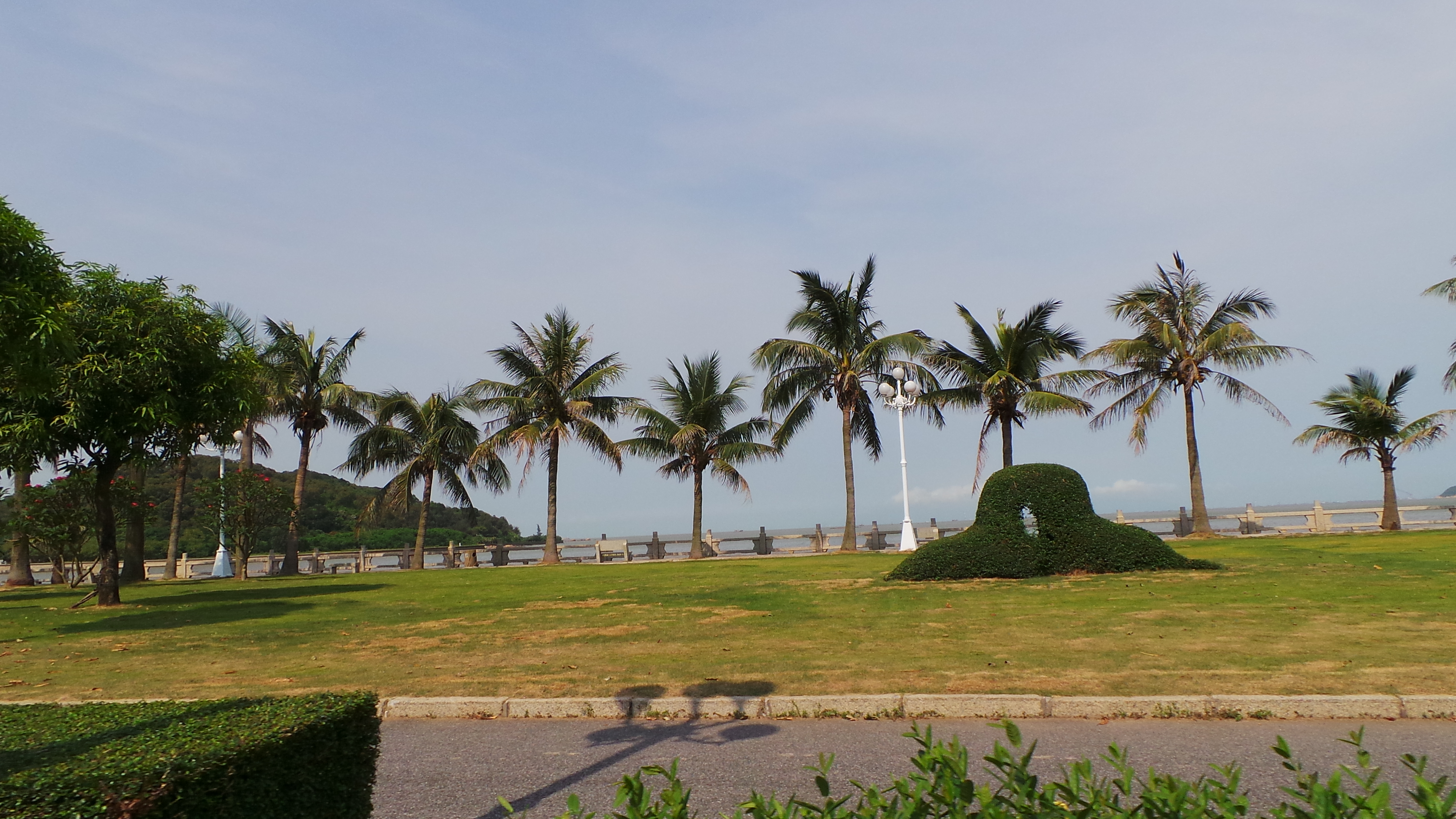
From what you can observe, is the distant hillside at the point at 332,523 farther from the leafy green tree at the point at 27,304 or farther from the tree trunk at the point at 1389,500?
the tree trunk at the point at 1389,500

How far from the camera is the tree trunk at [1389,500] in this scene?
33.4m

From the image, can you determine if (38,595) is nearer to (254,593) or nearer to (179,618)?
(254,593)

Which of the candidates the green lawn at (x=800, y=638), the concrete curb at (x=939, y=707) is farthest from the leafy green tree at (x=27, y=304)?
the concrete curb at (x=939, y=707)

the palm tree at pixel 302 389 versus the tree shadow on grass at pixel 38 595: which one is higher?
the palm tree at pixel 302 389

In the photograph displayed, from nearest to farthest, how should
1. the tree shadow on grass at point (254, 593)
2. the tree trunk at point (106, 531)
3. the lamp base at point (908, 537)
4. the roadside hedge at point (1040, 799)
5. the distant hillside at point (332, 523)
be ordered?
the roadside hedge at point (1040, 799)
the tree trunk at point (106, 531)
the tree shadow on grass at point (254, 593)
the lamp base at point (908, 537)
the distant hillside at point (332, 523)

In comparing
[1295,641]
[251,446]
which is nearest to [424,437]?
[251,446]

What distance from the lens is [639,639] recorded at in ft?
38.3

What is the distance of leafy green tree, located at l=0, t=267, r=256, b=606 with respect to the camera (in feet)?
54.4

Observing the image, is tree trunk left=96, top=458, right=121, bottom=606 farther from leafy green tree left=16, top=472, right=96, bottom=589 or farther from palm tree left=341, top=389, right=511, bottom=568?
palm tree left=341, top=389, right=511, bottom=568

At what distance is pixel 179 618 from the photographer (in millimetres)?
15781

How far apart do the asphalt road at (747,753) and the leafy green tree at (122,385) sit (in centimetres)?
1311

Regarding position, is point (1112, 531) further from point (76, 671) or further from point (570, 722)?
point (76, 671)

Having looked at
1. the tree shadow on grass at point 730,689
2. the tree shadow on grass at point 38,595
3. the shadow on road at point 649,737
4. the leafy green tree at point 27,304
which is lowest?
the shadow on road at point 649,737

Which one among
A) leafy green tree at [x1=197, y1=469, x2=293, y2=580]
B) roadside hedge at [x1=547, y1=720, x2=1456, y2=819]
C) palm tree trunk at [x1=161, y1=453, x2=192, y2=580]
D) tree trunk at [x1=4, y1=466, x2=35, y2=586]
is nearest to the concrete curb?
roadside hedge at [x1=547, y1=720, x2=1456, y2=819]
